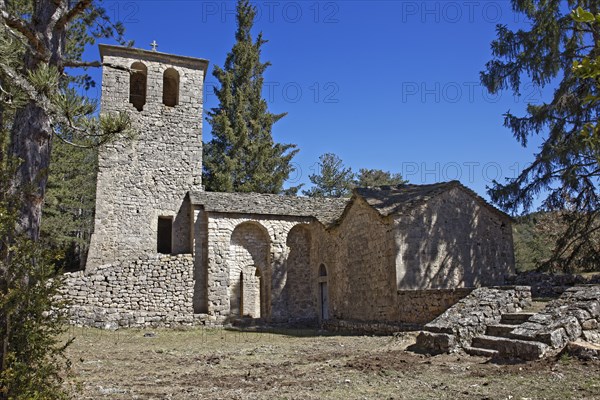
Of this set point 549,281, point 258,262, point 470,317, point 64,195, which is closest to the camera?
point 470,317

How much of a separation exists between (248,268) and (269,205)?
2.57 metres

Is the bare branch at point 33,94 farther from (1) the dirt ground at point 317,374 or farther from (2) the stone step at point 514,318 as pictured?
(2) the stone step at point 514,318

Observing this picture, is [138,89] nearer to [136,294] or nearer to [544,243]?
[136,294]

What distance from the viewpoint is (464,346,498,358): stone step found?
8.00 meters

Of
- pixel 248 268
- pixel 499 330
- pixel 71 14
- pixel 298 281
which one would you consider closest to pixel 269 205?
pixel 248 268

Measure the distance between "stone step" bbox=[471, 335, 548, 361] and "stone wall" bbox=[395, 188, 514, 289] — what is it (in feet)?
16.7

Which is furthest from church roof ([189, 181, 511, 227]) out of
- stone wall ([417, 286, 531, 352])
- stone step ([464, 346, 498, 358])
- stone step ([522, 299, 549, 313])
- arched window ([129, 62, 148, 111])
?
stone step ([464, 346, 498, 358])

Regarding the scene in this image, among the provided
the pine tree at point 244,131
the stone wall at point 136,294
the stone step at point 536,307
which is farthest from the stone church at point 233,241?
the pine tree at point 244,131

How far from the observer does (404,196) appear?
15.3 m

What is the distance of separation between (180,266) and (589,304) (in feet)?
42.4

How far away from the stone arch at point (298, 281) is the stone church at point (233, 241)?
0.14 feet

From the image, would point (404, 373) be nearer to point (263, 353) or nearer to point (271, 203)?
point (263, 353)

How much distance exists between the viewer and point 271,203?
1922cm

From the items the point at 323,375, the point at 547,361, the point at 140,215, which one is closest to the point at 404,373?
the point at 323,375
